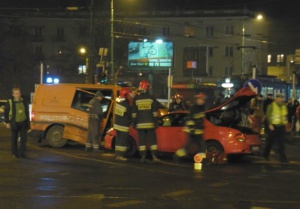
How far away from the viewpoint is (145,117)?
12.5 metres

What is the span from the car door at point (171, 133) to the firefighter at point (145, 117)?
110 cm

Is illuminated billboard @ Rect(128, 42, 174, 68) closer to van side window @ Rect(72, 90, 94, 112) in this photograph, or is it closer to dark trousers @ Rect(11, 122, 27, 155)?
van side window @ Rect(72, 90, 94, 112)

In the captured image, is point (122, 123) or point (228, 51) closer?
point (122, 123)

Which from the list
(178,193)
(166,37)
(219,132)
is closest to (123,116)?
(219,132)

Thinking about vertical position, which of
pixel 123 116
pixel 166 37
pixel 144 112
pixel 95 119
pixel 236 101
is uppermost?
pixel 166 37

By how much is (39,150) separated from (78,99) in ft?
6.12

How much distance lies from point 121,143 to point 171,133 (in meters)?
1.50

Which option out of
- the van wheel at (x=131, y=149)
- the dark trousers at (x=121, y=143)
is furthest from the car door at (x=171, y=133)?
the dark trousers at (x=121, y=143)

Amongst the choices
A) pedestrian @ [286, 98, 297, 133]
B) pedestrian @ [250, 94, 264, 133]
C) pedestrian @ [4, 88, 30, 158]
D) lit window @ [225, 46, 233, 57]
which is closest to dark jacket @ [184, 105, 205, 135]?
pedestrian @ [4, 88, 30, 158]

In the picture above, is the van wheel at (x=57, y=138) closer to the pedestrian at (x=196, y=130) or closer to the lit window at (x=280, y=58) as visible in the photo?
the pedestrian at (x=196, y=130)

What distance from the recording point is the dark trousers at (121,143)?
42.3 feet

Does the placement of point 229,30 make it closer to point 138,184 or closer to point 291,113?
point 291,113

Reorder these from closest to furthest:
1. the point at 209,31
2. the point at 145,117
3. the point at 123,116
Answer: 1. the point at 145,117
2. the point at 123,116
3. the point at 209,31

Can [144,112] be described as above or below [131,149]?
above
